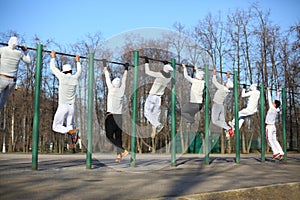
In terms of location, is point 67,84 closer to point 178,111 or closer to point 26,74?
point 178,111

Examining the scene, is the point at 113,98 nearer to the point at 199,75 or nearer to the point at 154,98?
the point at 154,98

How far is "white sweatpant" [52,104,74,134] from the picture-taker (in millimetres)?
9180

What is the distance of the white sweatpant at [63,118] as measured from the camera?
918 centimetres

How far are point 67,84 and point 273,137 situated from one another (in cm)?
906

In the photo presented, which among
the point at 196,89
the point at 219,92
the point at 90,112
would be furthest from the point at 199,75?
the point at 90,112

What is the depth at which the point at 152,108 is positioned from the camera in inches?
421

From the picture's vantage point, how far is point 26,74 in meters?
23.6

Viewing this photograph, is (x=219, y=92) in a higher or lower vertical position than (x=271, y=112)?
higher

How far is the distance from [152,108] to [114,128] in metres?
1.32

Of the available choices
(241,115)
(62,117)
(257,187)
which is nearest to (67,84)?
(62,117)

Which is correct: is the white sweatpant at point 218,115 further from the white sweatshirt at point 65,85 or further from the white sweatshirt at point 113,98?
the white sweatshirt at point 65,85

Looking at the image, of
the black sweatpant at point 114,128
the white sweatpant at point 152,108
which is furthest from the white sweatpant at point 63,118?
the white sweatpant at point 152,108

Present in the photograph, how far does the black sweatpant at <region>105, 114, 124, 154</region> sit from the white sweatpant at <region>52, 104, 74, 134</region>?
1.25m

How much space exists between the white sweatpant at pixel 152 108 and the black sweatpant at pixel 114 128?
0.85 m
